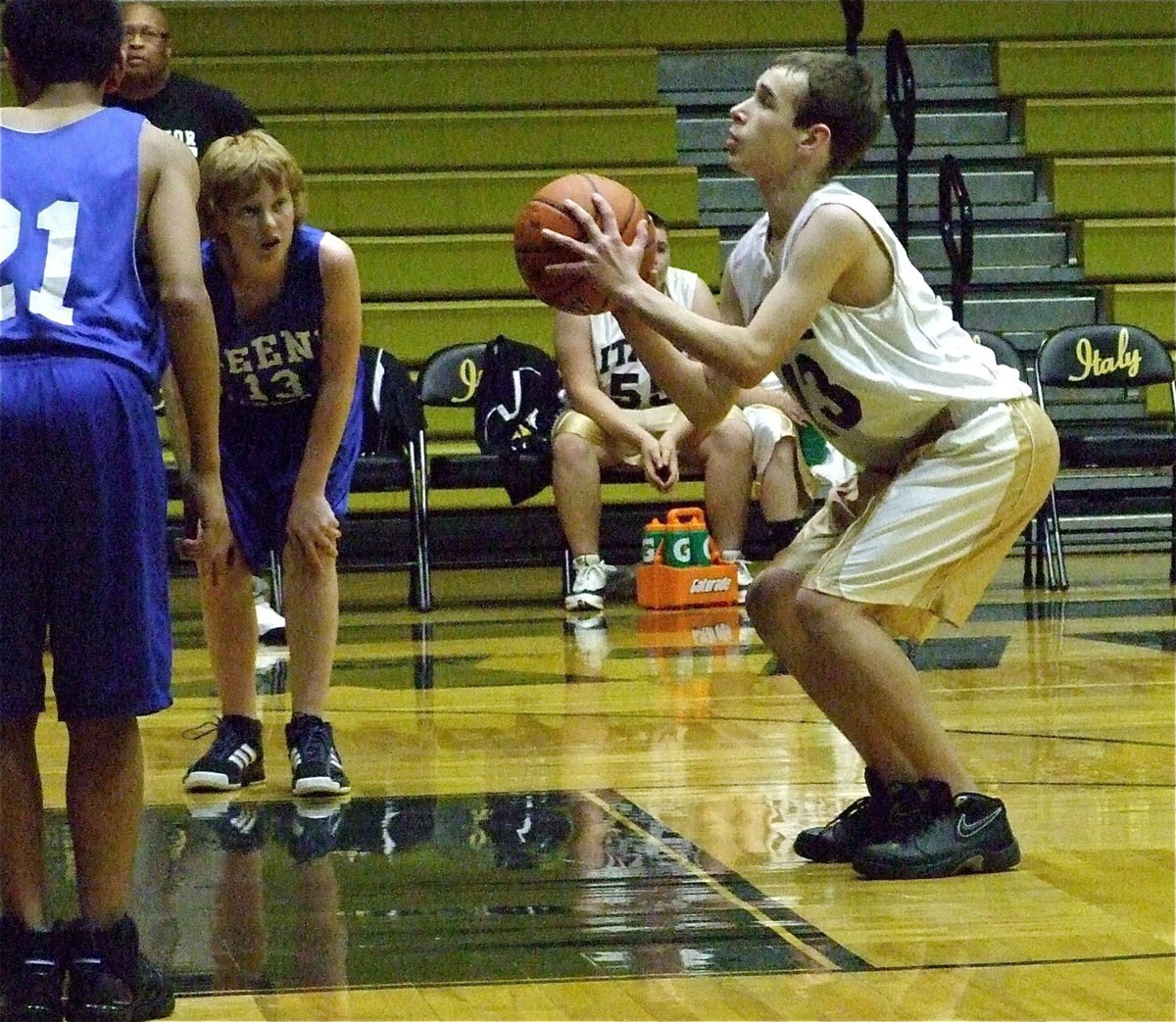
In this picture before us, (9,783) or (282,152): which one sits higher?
(282,152)

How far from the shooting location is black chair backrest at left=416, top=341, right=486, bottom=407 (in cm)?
768

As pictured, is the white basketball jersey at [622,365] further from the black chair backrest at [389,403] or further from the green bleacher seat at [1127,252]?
the green bleacher seat at [1127,252]

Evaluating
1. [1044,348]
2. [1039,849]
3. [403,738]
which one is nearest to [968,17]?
[1044,348]

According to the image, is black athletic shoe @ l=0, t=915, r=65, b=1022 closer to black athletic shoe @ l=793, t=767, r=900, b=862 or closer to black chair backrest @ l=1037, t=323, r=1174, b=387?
black athletic shoe @ l=793, t=767, r=900, b=862

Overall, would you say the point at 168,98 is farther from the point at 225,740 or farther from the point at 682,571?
the point at 225,740

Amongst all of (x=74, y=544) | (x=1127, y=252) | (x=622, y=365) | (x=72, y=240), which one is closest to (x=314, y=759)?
(x=74, y=544)

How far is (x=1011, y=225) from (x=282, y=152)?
675cm

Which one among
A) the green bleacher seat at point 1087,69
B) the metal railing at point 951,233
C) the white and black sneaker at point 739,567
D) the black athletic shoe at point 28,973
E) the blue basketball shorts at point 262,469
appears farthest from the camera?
the green bleacher seat at point 1087,69

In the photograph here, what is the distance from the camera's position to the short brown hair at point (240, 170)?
3.57m

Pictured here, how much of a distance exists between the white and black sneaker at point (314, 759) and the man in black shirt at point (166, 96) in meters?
2.51

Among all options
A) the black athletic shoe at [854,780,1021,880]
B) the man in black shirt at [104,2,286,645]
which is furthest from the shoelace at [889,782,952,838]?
the man in black shirt at [104,2,286,645]

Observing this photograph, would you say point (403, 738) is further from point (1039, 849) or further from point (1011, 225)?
point (1011, 225)

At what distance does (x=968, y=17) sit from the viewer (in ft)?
32.9

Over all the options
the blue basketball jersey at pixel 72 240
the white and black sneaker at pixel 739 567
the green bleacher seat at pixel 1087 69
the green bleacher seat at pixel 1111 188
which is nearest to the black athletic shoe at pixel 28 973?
the blue basketball jersey at pixel 72 240
